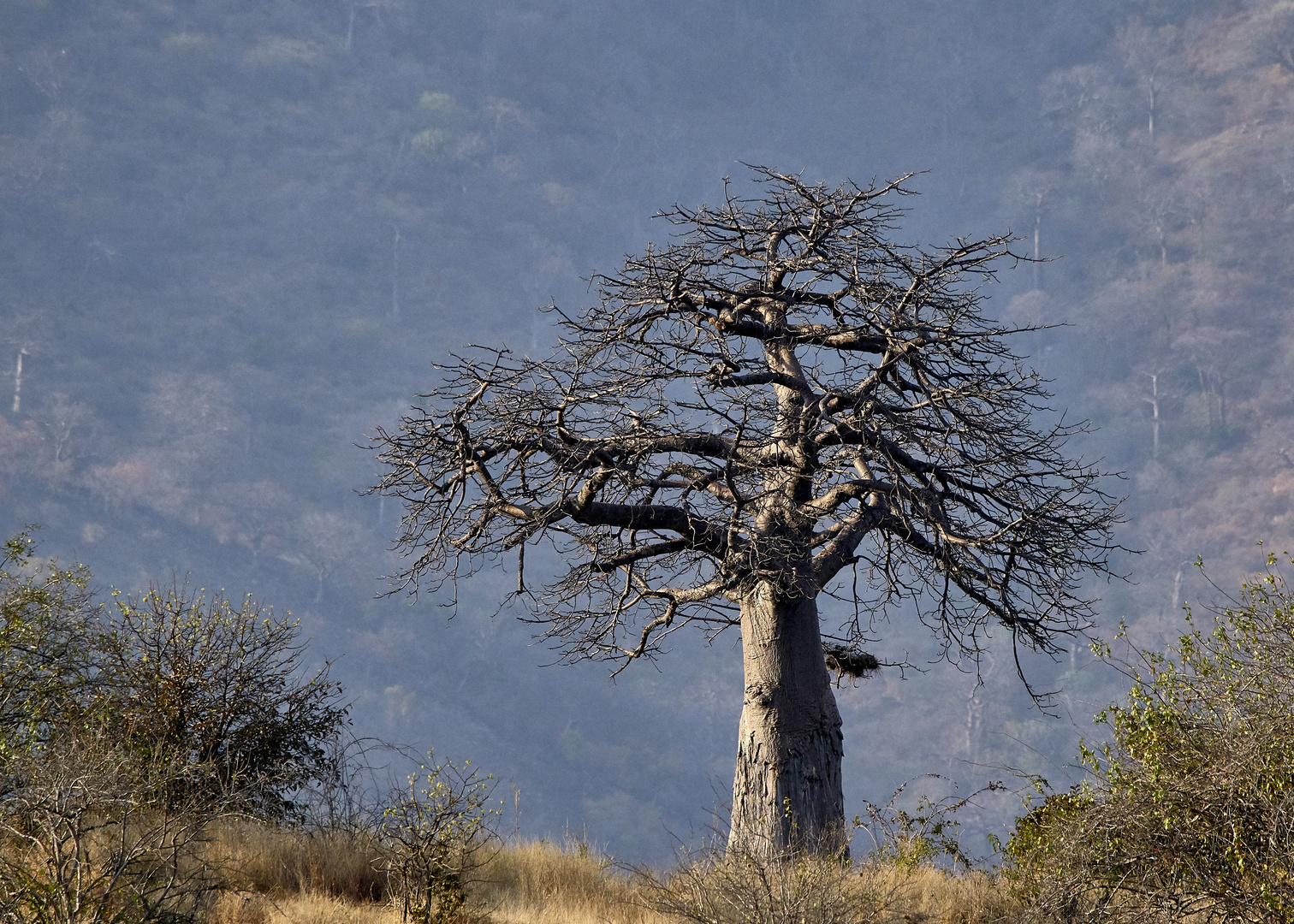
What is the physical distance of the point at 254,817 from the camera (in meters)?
11.5

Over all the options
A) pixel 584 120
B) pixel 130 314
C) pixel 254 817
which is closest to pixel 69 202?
pixel 130 314

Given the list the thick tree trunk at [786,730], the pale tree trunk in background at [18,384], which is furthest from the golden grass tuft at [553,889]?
the pale tree trunk in background at [18,384]

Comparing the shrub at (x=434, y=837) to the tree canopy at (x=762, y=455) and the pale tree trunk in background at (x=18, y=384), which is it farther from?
the pale tree trunk in background at (x=18, y=384)

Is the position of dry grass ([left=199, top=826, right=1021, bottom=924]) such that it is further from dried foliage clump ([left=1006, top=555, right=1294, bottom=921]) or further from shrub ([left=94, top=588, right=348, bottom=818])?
shrub ([left=94, top=588, right=348, bottom=818])

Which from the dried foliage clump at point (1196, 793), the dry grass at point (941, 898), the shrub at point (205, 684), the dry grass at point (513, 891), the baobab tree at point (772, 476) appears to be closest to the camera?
the dried foliage clump at point (1196, 793)

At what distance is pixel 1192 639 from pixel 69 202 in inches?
6113

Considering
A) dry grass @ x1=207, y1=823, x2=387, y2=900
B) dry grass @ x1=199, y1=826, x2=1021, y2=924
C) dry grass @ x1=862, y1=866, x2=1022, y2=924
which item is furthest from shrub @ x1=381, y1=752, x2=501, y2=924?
dry grass @ x1=862, y1=866, x2=1022, y2=924

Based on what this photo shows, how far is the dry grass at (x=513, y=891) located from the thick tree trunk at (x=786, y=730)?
110 centimetres

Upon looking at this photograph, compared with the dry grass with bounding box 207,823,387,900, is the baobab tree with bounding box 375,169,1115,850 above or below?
above

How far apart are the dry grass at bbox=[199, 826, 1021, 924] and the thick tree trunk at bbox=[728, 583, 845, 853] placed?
43.3 inches

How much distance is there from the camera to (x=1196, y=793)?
649cm

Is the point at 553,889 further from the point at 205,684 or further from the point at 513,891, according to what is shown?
the point at 205,684

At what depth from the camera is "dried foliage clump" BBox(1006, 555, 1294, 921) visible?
6281mm

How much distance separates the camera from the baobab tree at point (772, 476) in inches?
386
